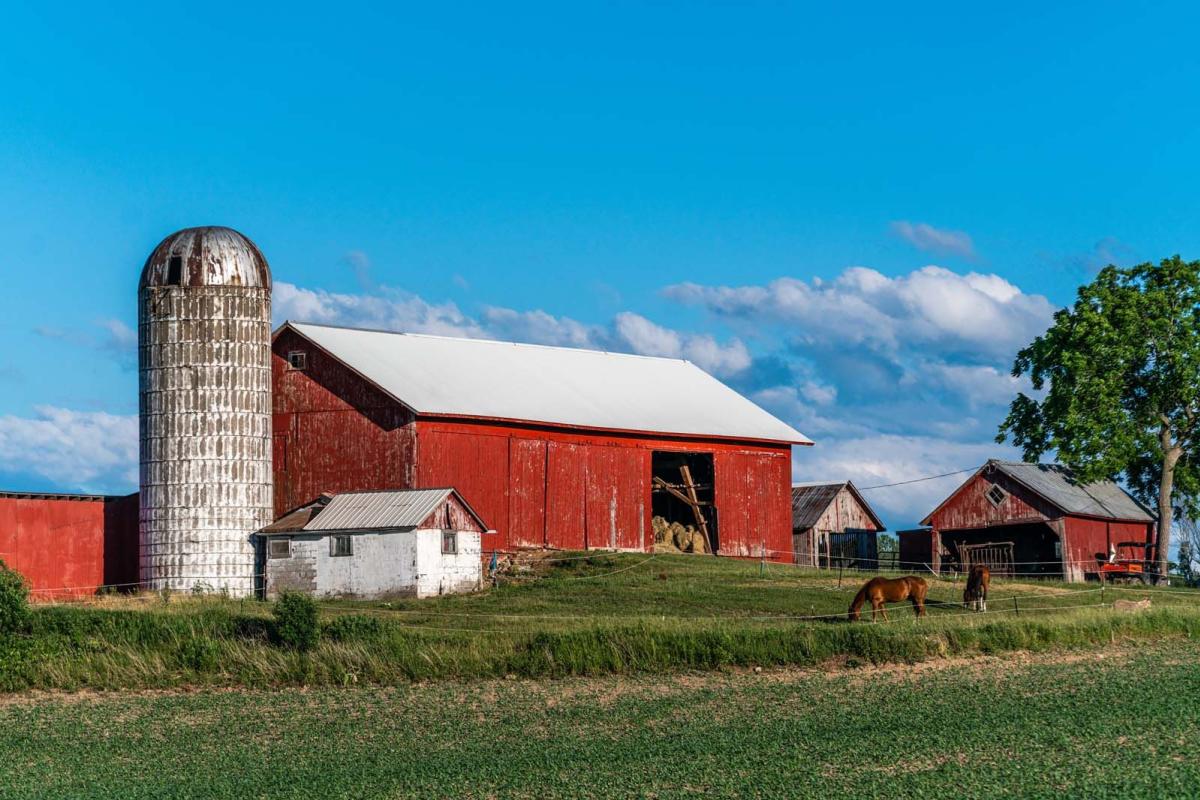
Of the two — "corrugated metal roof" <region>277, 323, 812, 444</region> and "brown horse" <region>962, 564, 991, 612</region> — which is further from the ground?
"corrugated metal roof" <region>277, 323, 812, 444</region>

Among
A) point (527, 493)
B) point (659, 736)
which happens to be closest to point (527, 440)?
point (527, 493)

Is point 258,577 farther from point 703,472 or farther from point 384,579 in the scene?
point 703,472

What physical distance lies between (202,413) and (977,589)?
20514 millimetres

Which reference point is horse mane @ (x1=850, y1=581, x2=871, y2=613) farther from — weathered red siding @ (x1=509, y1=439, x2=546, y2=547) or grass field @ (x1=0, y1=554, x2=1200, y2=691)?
weathered red siding @ (x1=509, y1=439, x2=546, y2=547)

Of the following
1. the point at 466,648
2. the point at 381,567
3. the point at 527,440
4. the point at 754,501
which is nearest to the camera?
the point at 466,648

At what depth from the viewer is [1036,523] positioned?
50.4m

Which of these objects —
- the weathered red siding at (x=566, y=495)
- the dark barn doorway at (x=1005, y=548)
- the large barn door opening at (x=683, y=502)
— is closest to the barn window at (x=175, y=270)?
the weathered red siding at (x=566, y=495)

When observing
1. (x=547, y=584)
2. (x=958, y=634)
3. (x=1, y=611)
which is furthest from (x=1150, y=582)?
(x=1, y=611)

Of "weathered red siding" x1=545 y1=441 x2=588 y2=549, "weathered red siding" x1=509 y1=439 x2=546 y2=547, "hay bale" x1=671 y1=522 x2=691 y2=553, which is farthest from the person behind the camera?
"hay bale" x1=671 y1=522 x2=691 y2=553

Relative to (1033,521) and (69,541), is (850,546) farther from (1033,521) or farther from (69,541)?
(69,541)

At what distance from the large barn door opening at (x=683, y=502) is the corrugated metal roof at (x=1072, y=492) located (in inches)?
365

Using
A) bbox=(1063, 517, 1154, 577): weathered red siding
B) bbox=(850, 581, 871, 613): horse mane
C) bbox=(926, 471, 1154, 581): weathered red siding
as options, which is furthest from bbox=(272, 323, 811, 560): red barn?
bbox=(850, 581, 871, 613): horse mane

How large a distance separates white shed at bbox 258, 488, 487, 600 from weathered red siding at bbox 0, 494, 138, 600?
490cm

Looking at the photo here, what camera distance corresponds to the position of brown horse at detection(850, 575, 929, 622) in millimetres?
31594
